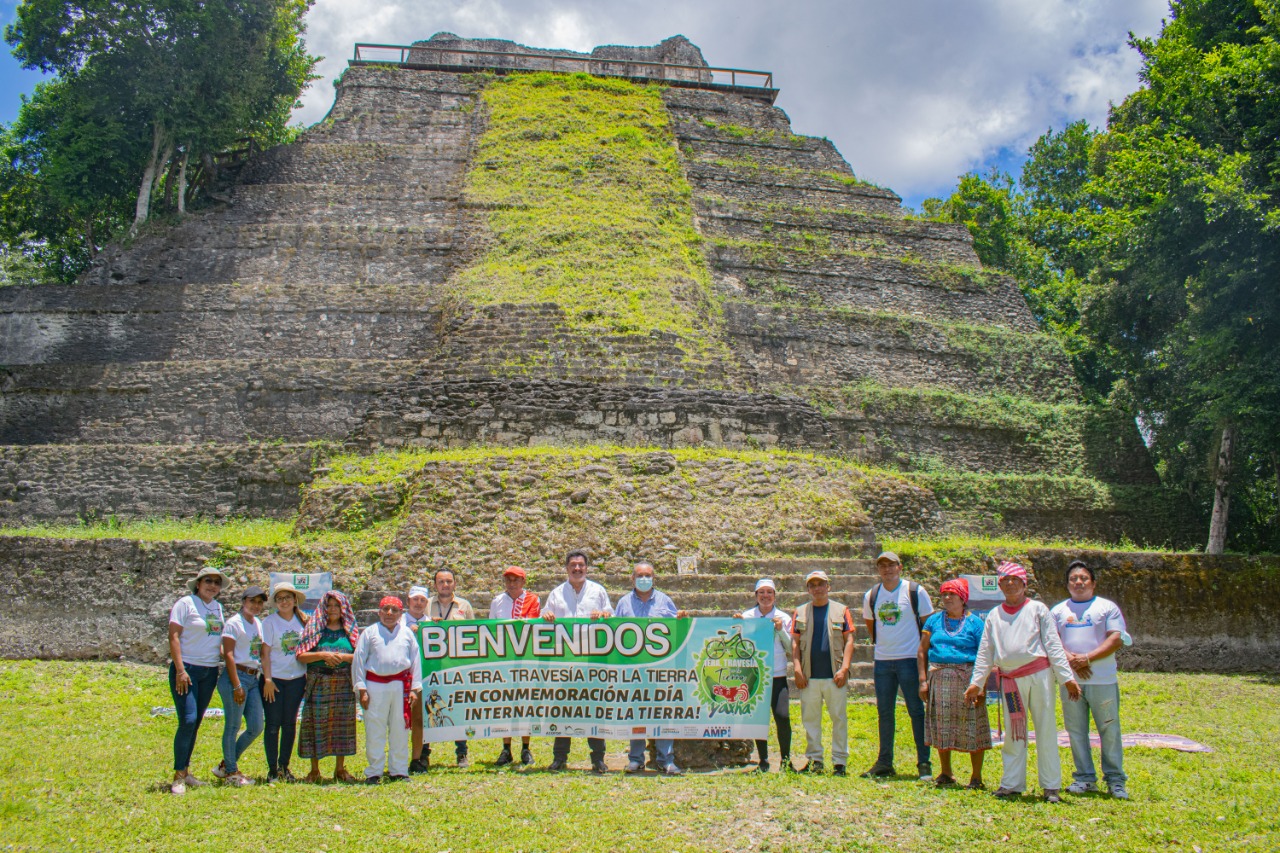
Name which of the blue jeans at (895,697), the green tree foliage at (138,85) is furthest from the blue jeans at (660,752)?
the green tree foliage at (138,85)

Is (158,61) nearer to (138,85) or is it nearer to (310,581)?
(138,85)

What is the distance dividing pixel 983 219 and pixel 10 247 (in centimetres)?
3217

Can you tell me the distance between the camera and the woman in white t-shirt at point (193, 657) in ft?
21.0

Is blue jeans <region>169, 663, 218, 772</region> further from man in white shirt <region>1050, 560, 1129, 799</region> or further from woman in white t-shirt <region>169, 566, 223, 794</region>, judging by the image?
man in white shirt <region>1050, 560, 1129, 799</region>

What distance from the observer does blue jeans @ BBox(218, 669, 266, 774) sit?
263 inches

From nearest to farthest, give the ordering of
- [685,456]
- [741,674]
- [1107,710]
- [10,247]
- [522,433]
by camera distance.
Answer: [1107,710], [741,674], [685,456], [522,433], [10,247]

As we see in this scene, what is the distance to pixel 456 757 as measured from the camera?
7293 mm

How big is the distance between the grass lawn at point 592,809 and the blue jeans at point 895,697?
0.29m

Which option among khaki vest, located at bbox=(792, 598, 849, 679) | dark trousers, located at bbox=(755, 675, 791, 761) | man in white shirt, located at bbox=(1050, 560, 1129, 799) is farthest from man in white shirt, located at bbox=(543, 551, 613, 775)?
man in white shirt, located at bbox=(1050, 560, 1129, 799)

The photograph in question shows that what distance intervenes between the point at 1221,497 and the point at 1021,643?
1265 centimetres

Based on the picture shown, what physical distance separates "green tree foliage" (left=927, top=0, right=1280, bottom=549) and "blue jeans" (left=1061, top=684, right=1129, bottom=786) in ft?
31.9

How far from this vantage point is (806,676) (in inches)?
276

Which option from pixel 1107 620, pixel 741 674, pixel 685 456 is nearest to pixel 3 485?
pixel 685 456

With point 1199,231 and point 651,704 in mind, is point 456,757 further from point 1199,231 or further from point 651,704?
point 1199,231
